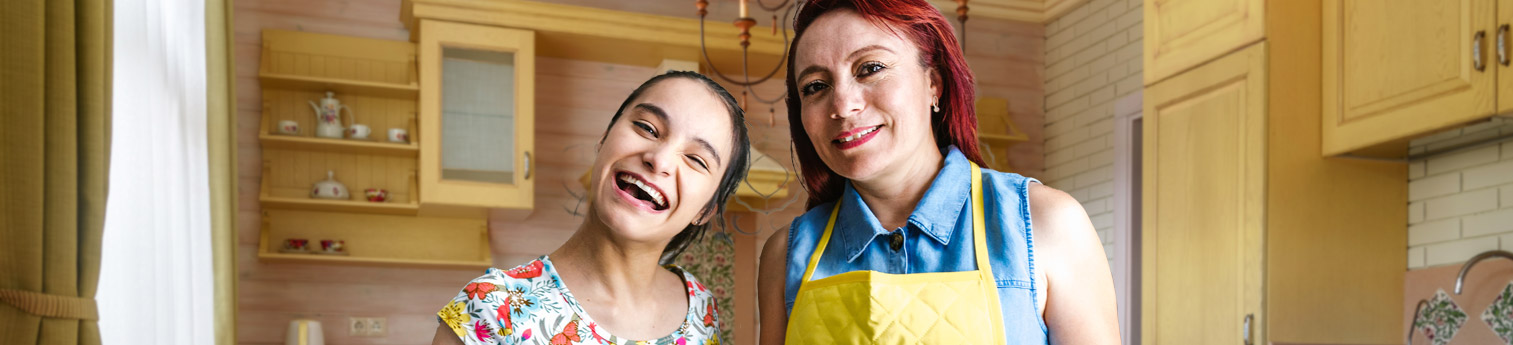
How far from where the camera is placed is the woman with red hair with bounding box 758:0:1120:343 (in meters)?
1.22

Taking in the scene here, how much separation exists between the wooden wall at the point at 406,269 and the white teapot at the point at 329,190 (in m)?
0.26

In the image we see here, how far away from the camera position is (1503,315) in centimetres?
284

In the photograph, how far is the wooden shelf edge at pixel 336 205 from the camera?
4109 mm

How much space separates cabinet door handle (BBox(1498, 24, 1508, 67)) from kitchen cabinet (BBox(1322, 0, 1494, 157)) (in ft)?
0.05

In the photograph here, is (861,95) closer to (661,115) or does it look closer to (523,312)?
(661,115)

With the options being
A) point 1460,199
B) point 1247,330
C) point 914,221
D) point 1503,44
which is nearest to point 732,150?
point 914,221

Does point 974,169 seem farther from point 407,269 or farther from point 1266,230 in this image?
point 407,269

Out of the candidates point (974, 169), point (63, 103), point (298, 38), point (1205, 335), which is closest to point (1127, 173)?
point (1205, 335)

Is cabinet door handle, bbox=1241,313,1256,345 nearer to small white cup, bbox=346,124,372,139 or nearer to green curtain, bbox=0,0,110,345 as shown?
green curtain, bbox=0,0,110,345

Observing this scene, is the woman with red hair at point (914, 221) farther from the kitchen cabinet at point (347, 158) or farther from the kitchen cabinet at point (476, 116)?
the kitchen cabinet at point (347, 158)

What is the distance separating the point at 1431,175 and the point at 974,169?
2270 millimetres

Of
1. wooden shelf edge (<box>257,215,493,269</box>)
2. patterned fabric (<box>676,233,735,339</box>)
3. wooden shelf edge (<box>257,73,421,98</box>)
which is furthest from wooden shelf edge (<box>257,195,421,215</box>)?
patterned fabric (<box>676,233,735,339</box>)

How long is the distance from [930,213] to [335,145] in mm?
3284

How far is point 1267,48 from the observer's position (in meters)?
2.97
